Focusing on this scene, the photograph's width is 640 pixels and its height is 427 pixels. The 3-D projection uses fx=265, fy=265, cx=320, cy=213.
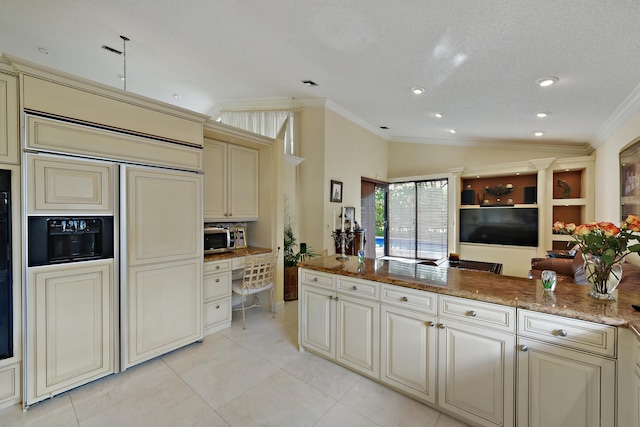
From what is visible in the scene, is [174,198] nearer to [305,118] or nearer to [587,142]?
[305,118]

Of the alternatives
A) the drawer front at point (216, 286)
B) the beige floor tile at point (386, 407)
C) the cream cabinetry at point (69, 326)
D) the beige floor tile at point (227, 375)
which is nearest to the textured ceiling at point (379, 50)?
the cream cabinetry at point (69, 326)

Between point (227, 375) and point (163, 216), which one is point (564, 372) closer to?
point (227, 375)

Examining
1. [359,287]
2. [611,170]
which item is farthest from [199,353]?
[611,170]

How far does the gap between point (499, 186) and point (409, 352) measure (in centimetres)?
547

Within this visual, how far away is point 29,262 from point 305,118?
13.3ft

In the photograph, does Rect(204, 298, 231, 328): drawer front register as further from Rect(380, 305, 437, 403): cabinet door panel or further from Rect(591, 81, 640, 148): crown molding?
Rect(591, 81, 640, 148): crown molding

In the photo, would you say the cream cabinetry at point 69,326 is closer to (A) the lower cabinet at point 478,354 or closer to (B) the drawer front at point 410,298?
(A) the lower cabinet at point 478,354

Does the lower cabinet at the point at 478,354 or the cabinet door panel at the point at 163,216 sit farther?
the cabinet door panel at the point at 163,216

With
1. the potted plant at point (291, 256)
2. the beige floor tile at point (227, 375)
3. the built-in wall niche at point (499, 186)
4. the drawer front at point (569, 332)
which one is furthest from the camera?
the built-in wall niche at point (499, 186)

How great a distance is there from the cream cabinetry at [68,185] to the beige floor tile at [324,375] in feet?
6.91

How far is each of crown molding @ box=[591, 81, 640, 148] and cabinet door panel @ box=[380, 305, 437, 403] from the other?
3.51m

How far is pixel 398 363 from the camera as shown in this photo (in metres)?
1.94

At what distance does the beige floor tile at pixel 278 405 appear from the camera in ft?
5.83

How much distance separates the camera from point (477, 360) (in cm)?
161
